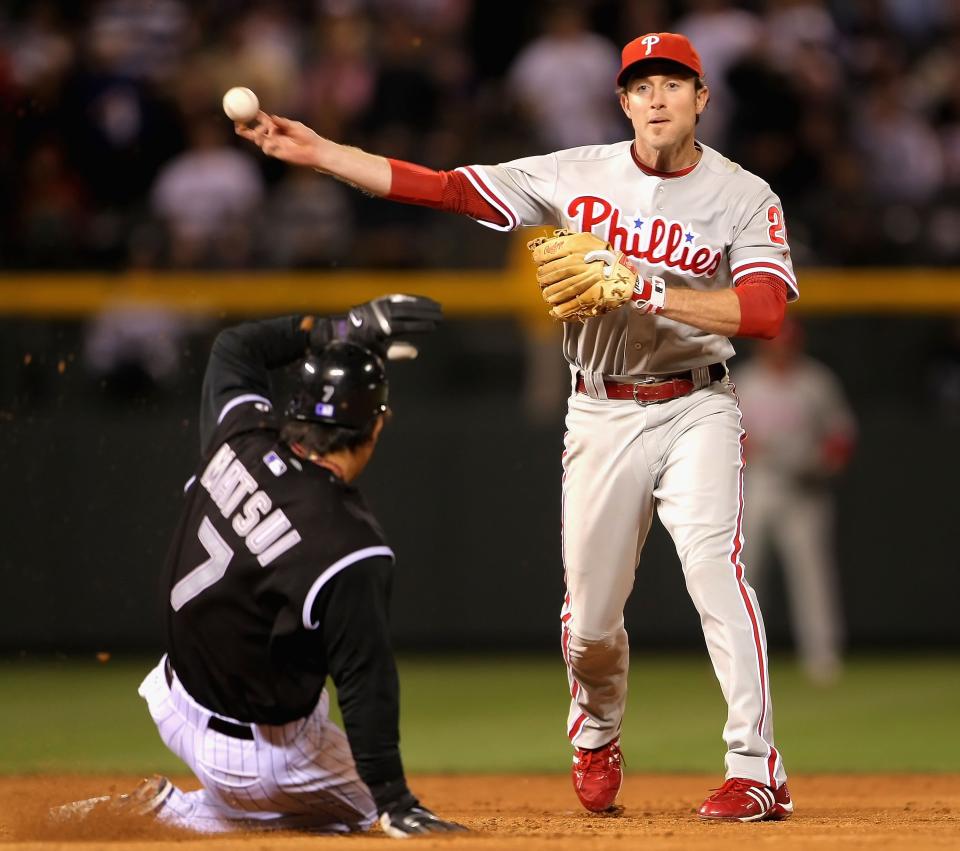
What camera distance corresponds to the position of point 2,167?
A: 10023mm

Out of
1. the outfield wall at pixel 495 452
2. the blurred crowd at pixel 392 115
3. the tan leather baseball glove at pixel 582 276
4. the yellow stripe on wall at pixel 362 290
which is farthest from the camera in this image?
the blurred crowd at pixel 392 115

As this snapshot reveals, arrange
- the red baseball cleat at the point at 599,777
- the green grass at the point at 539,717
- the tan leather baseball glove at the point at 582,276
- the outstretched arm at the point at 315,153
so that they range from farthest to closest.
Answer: the green grass at the point at 539,717 → the red baseball cleat at the point at 599,777 → the outstretched arm at the point at 315,153 → the tan leather baseball glove at the point at 582,276

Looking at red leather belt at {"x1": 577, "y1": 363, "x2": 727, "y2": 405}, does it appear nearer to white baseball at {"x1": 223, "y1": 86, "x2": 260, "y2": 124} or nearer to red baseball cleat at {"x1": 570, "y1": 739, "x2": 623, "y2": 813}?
red baseball cleat at {"x1": 570, "y1": 739, "x2": 623, "y2": 813}

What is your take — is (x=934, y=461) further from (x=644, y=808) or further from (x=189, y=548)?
(x=189, y=548)

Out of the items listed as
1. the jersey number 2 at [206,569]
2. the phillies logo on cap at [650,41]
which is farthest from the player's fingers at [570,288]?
the jersey number 2 at [206,569]

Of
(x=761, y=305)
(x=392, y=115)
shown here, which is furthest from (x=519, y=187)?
(x=392, y=115)

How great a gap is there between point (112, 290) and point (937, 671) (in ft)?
17.9

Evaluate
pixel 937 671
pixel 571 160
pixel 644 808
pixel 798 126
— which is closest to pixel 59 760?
pixel 644 808

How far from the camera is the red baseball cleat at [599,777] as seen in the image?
5152 millimetres

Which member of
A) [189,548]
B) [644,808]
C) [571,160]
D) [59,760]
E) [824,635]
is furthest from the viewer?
[824,635]

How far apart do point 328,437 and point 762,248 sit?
1.44 m

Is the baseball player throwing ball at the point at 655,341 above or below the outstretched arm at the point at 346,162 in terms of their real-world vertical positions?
below

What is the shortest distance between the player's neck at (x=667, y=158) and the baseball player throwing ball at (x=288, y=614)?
0.86 meters

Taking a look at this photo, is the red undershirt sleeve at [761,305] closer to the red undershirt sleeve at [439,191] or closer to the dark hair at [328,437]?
the red undershirt sleeve at [439,191]
